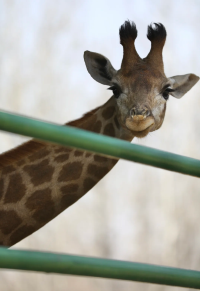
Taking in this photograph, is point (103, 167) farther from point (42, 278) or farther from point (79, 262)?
point (42, 278)

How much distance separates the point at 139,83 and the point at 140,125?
0.26m

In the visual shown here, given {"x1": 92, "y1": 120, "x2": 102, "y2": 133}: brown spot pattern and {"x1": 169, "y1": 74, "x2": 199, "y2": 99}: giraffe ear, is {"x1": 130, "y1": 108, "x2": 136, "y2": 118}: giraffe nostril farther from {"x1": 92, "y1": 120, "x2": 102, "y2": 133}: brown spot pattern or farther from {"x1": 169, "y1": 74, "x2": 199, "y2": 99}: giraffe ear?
{"x1": 169, "y1": 74, "x2": 199, "y2": 99}: giraffe ear

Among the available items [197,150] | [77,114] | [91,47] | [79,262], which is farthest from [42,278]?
[79,262]

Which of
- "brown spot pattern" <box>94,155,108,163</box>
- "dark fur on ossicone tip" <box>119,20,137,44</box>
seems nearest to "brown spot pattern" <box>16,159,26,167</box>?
"brown spot pattern" <box>94,155,108,163</box>

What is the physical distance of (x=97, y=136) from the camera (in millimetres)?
750

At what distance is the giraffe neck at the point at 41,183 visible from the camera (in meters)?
1.95

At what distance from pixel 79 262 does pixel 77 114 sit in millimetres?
3754

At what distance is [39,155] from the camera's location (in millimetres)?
2055

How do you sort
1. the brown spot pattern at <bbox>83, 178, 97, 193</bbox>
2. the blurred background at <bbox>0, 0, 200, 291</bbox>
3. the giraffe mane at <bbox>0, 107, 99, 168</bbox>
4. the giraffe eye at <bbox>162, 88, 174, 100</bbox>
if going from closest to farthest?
the giraffe mane at <bbox>0, 107, 99, 168</bbox> → the brown spot pattern at <bbox>83, 178, 97, 193</bbox> → the giraffe eye at <bbox>162, 88, 174, 100</bbox> → the blurred background at <bbox>0, 0, 200, 291</bbox>

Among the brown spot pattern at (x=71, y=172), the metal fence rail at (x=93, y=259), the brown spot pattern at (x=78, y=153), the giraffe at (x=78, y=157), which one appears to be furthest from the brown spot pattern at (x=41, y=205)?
the metal fence rail at (x=93, y=259)

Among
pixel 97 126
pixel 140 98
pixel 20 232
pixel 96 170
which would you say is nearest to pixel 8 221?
pixel 20 232

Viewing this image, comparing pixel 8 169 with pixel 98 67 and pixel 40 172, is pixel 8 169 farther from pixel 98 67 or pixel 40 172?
pixel 98 67

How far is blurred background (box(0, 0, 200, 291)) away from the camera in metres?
4.22

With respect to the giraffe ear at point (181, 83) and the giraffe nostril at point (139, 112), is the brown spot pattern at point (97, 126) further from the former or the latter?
the giraffe ear at point (181, 83)
